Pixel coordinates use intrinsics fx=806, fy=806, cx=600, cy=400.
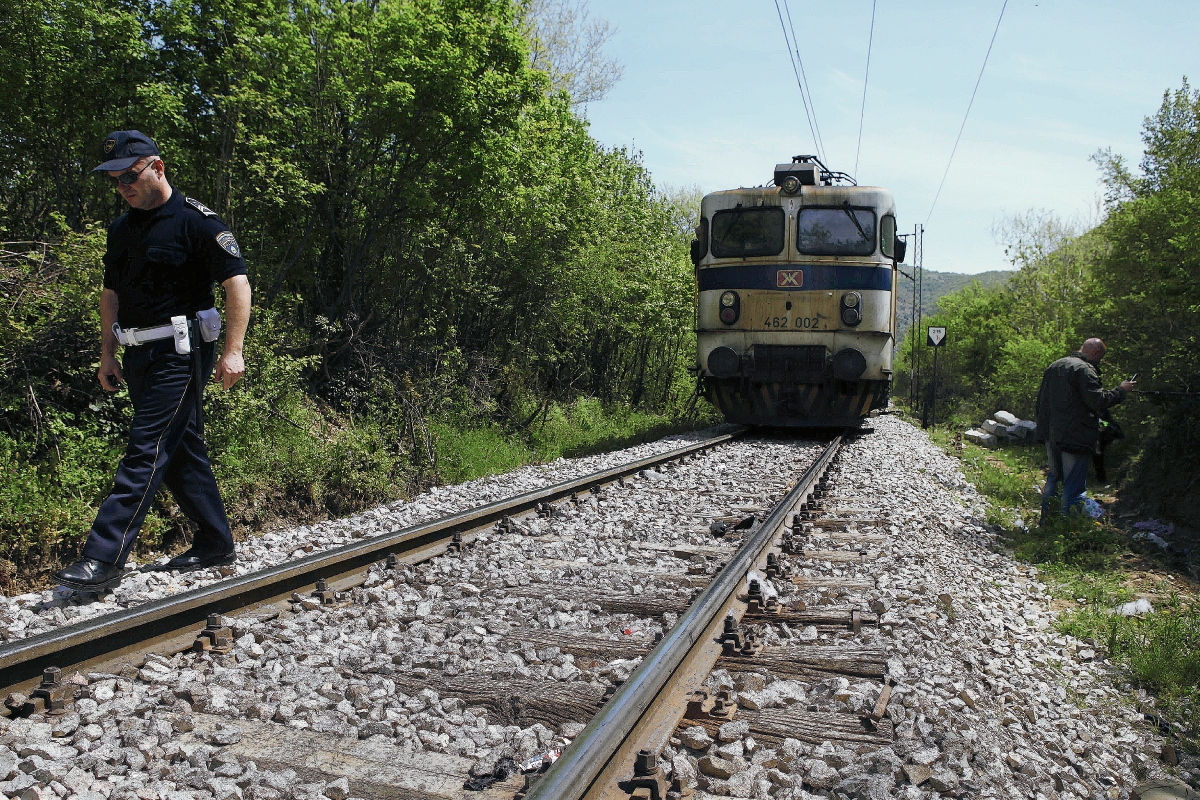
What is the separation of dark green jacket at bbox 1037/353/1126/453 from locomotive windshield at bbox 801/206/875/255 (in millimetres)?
5149

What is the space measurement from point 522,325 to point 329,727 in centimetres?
1105

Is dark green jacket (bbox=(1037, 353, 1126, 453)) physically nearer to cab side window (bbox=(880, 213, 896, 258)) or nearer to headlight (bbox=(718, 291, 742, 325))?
cab side window (bbox=(880, 213, 896, 258))

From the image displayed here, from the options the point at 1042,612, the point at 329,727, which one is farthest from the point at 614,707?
the point at 1042,612

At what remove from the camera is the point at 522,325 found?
13305 millimetres

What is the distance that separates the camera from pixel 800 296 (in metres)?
12.2

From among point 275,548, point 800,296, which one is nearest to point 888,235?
point 800,296

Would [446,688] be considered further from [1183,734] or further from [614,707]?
[1183,734]

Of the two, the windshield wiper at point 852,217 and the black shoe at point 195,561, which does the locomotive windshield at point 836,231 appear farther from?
the black shoe at point 195,561

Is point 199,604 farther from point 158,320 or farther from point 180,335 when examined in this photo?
point 158,320

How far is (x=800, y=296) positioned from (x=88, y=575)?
10363mm

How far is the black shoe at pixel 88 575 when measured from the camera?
3.57m

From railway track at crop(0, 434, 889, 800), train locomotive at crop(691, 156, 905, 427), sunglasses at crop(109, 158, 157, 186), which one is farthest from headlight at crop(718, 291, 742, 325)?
sunglasses at crop(109, 158, 157, 186)

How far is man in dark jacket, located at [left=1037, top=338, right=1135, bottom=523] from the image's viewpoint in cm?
689

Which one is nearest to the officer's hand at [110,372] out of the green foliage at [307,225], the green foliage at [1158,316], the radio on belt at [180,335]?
the radio on belt at [180,335]
